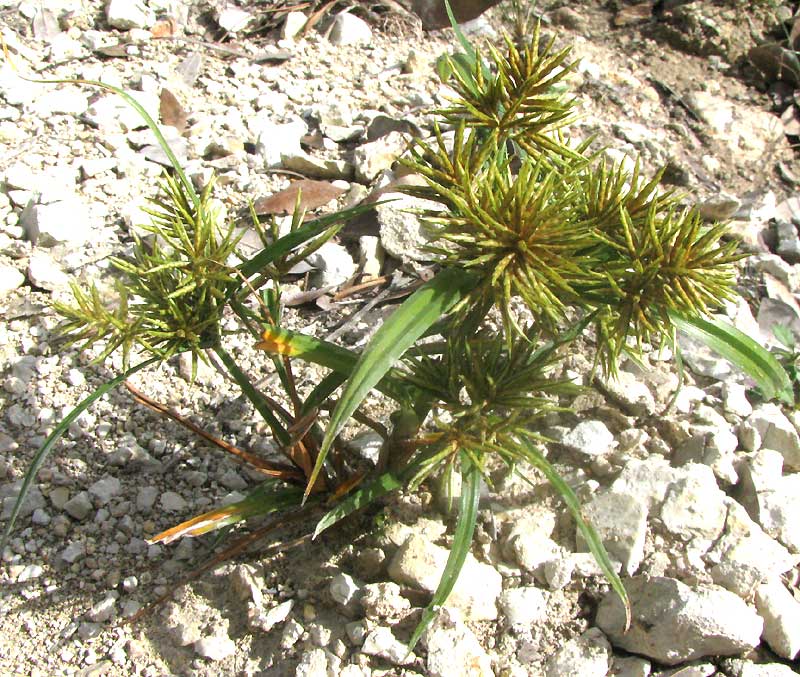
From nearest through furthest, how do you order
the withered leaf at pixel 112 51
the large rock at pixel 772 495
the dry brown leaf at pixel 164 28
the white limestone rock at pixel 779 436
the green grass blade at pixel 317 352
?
the green grass blade at pixel 317 352
the large rock at pixel 772 495
the white limestone rock at pixel 779 436
the withered leaf at pixel 112 51
the dry brown leaf at pixel 164 28

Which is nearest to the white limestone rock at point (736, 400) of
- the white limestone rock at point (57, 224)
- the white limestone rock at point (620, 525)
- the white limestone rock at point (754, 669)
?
the white limestone rock at point (620, 525)

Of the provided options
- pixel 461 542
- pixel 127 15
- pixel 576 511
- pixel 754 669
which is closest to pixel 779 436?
pixel 754 669

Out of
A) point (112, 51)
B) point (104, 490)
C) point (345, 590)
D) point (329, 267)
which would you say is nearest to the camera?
point (345, 590)

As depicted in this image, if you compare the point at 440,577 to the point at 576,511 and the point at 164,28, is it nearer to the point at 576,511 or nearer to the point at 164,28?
the point at 576,511

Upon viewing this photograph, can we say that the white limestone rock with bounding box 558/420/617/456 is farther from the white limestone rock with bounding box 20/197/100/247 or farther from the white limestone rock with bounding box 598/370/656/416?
the white limestone rock with bounding box 20/197/100/247

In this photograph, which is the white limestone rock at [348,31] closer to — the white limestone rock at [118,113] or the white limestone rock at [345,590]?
the white limestone rock at [118,113]
